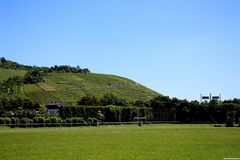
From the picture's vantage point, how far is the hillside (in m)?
137

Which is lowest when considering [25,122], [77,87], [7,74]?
[25,122]

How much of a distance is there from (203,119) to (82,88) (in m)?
59.5

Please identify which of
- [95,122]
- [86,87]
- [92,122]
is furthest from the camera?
[86,87]

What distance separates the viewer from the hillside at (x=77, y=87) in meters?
137

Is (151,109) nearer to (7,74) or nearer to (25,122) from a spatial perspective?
(25,122)

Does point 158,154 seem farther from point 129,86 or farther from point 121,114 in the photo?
point 129,86

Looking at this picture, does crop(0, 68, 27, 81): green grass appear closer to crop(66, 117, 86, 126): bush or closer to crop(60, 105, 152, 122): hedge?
crop(60, 105, 152, 122): hedge

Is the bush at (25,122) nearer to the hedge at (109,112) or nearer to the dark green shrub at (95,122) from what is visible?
the dark green shrub at (95,122)

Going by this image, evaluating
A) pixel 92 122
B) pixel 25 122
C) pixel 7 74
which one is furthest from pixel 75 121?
pixel 7 74

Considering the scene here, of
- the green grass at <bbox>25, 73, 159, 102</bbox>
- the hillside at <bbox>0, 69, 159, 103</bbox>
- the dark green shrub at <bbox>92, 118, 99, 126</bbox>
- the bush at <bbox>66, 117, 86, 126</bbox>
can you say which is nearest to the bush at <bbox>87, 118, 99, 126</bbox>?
the dark green shrub at <bbox>92, 118, 99, 126</bbox>

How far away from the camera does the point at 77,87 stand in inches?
6112

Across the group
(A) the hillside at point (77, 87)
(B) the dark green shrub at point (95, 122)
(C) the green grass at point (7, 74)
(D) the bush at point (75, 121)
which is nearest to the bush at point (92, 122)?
(B) the dark green shrub at point (95, 122)

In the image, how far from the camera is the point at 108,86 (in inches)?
6378

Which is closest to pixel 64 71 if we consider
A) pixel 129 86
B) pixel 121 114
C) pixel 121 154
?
pixel 129 86
